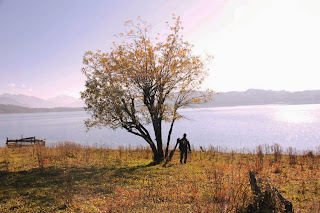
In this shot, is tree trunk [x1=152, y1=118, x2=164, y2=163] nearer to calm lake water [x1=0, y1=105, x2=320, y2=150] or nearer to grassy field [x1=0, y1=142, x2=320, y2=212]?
grassy field [x1=0, y1=142, x2=320, y2=212]

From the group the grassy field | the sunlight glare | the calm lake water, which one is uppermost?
the grassy field

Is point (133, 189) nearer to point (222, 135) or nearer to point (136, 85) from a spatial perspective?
point (136, 85)

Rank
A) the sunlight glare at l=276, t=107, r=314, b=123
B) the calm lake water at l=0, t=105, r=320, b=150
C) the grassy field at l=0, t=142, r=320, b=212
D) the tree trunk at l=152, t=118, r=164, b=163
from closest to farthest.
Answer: the grassy field at l=0, t=142, r=320, b=212
the tree trunk at l=152, t=118, r=164, b=163
the calm lake water at l=0, t=105, r=320, b=150
the sunlight glare at l=276, t=107, r=314, b=123

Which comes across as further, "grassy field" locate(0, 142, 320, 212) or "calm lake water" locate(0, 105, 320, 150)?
"calm lake water" locate(0, 105, 320, 150)

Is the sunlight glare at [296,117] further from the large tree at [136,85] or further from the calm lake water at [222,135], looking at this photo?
the large tree at [136,85]

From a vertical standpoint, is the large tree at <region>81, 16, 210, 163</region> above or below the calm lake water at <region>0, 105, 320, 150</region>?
above

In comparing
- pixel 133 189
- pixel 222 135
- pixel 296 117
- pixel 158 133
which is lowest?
pixel 222 135

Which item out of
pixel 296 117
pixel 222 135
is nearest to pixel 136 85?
pixel 222 135

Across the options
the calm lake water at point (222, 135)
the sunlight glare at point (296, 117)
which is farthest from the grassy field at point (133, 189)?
the sunlight glare at point (296, 117)

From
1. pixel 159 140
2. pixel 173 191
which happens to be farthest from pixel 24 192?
pixel 159 140

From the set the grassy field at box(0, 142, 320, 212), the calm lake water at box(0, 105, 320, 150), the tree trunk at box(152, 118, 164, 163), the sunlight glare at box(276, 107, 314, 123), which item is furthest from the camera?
the sunlight glare at box(276, 107, 314, 123)

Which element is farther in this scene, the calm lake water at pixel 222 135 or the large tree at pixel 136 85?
the calm lake water at pixel 222 135

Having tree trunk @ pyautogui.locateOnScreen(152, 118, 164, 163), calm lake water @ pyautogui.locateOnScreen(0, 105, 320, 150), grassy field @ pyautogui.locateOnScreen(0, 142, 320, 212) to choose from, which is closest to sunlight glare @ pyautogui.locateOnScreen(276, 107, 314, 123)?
calm lake water @ pyautogui.locateOnScreen(0, 105, 320, 150)

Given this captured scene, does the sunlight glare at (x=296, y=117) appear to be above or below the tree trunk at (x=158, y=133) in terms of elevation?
below
